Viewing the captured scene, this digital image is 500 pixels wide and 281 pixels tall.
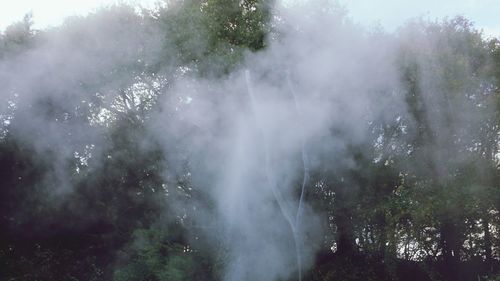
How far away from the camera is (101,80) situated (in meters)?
9.09

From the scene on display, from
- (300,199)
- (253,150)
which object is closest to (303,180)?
(300,199)

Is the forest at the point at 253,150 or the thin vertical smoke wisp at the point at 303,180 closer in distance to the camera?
the forest at the point at 253,150

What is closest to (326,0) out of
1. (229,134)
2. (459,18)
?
(459,18)

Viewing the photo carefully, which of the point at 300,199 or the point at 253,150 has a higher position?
the point at 253,150

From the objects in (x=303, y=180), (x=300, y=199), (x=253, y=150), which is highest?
(x=253, y=150)

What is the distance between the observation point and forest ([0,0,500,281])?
7.33 meters

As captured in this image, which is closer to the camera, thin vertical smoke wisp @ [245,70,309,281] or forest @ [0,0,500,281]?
forest @ [0,0,500,281]

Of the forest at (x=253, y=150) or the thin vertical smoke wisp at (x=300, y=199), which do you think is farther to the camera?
the thin vertical smoke wisp at (x=300, y=199)

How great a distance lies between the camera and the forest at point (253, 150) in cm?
733

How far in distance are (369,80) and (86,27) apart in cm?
640

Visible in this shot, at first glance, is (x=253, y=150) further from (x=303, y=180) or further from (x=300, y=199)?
(x=300, y=199)

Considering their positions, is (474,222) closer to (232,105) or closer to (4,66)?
(232,105)

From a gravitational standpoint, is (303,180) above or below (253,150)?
below

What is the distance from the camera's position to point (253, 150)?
773cm
